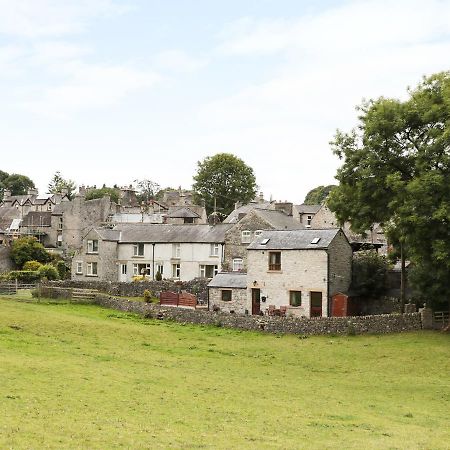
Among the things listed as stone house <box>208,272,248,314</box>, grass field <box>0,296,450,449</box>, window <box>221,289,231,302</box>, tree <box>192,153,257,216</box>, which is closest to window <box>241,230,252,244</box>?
stone house <box>208,272,248,314</box>

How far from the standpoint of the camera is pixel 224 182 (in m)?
131

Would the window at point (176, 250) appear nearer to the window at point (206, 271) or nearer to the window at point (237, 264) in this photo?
the window at point (206, 271)

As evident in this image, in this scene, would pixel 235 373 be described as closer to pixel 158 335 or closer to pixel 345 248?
pixel 158 335

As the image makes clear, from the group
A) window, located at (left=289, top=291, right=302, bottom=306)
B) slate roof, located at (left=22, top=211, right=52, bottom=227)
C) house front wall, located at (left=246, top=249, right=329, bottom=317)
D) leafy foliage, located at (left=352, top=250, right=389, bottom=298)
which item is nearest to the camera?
house front wall, located at (left=246, top=249, right=329, bottom=317)

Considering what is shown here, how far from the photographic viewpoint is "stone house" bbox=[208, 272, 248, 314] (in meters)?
54.6

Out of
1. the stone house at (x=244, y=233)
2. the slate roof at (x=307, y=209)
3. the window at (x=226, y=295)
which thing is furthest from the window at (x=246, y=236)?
the slate roof at (x=307, y=209)

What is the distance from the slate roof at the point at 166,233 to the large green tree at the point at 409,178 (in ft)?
76.8

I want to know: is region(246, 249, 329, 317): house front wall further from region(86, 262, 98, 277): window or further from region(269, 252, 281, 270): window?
region(86, 262, 98, 277): window

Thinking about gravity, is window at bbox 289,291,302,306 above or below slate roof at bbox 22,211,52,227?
below

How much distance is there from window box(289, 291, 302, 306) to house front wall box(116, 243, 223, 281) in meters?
17.3

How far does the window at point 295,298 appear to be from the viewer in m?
52.1

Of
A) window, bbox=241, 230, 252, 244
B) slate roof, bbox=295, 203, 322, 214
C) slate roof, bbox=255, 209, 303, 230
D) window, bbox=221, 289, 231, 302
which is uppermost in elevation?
slate roof, bbox=295, 203, 322, 214

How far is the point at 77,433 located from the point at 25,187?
190 metres

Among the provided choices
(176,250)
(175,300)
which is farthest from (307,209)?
(175,300)
